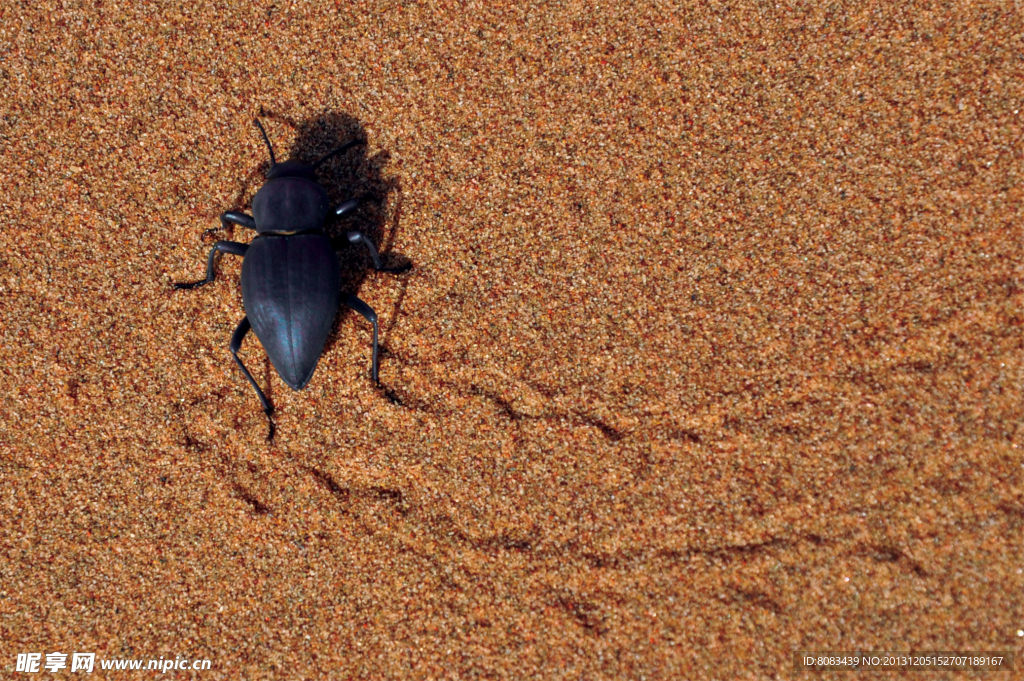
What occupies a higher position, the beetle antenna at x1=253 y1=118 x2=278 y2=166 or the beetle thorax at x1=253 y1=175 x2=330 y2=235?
the beetle antenna at x1=253 y1=118 x2=278 y2=166

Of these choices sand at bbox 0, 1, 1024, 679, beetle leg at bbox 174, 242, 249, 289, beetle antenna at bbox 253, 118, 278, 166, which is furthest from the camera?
beetle antenna at bbox 253, 118, 278, 166

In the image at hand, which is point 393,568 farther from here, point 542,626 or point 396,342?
point 396,342

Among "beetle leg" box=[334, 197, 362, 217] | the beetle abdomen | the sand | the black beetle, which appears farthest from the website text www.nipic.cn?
"beetle leg" box=[334, 197, 362, 217]

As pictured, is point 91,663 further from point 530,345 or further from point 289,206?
point 530,345

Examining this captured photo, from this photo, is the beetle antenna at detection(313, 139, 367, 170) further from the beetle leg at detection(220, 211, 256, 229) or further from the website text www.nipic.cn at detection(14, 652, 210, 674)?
the website text www.nipic.cn at detection(14, 652, 210, 674)

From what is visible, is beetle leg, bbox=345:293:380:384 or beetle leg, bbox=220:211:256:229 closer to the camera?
beetle leg, bbox=345:293:380:384

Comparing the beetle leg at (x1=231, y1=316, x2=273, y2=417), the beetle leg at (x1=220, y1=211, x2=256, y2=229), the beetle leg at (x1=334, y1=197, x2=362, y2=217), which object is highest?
the beetle leg at (x1=334, y1=197, x2=362, y2=217)

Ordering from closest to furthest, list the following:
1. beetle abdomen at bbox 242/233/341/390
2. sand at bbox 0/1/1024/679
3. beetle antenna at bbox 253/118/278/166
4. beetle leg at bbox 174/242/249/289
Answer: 1. beetle abdomen at bbox 242/233/341/390
2. sand at bbox 0/1/1024/679
3. beetle leg at bbox 174/242/249/289
4. beetle antenna at bbox 253/118/278/166
